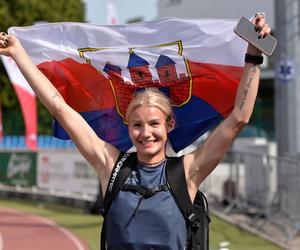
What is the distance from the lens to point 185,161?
352 centimetres

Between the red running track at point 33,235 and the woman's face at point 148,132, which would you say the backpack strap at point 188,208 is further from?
the red running track at point 33,235

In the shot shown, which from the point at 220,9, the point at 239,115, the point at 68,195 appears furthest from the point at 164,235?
the point at 220,9

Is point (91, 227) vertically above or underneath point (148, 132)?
underneath

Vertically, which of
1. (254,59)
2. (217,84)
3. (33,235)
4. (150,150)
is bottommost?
(33,235)

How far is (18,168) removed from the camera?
24531mm

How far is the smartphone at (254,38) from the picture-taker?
3.38 metres

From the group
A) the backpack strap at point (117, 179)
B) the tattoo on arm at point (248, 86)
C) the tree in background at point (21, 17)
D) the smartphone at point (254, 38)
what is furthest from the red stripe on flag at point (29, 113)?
the tree in background at point (21, 17)

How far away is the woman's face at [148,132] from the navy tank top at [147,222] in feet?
0.44

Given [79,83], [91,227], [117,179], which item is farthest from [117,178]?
[91,227]

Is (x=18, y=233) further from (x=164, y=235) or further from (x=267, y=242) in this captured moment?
(x=164, y=235)

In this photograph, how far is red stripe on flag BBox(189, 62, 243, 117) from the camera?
4.34 meters

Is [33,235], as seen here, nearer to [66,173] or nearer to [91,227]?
[91,227]

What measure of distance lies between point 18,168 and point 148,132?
847 inches

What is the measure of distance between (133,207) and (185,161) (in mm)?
335
